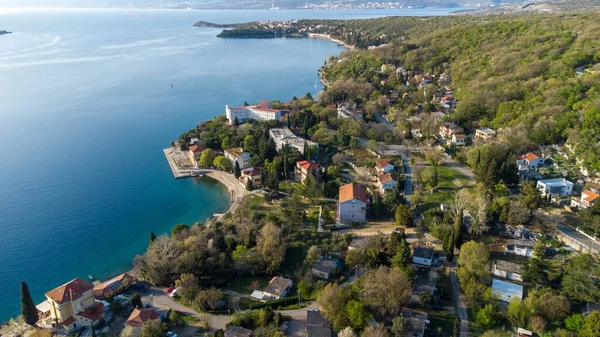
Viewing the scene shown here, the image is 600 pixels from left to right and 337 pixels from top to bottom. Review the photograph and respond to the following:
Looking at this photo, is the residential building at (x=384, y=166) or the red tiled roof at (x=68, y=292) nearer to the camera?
the red tiled roof at (x=68, y=292)

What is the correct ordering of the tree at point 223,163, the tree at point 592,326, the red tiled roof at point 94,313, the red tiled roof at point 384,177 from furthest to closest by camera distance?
1. the tree at point 223,163
2. the red tiled roof at point 384,177
3. the red tiled roof at point 94,313
4. the tree at point 592,326

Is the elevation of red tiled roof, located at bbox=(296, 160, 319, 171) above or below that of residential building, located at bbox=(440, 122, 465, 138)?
below

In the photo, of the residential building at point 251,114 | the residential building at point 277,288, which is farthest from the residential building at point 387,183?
the residential building at point 251,114

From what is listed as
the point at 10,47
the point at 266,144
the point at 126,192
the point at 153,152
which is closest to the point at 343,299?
the point at 266,144

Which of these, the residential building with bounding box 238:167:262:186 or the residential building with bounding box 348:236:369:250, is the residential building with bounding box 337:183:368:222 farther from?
the residential building with bounding box 238:167:262:186

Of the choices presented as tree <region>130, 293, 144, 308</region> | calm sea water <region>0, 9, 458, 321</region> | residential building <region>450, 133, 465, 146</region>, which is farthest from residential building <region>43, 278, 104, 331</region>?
residential building <region>450, 133, 465, 146</region>

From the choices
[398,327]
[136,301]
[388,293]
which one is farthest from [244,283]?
[398,327]

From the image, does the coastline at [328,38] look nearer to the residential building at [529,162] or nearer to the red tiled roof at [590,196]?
the residential building at [529,162]
